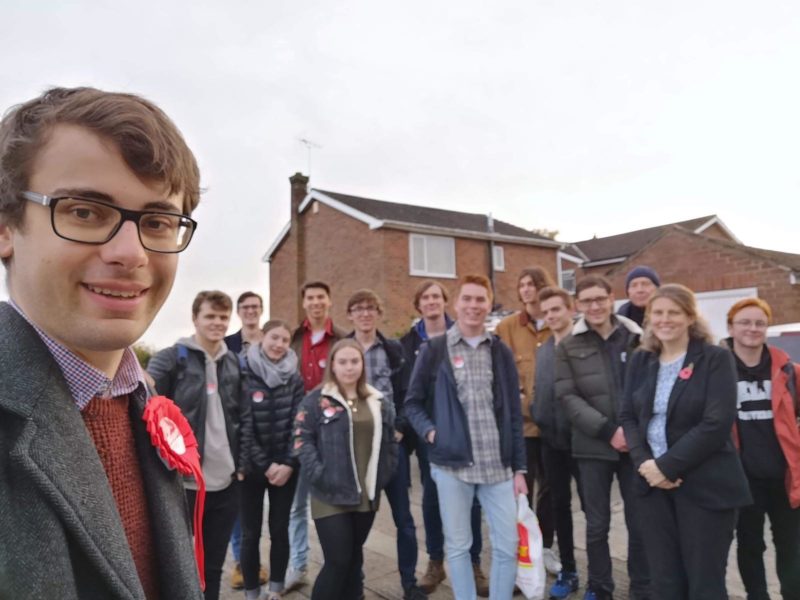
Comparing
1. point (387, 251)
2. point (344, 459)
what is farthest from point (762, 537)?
point (387, 251)

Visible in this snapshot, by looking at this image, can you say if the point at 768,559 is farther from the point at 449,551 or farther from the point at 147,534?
the point at 147,534

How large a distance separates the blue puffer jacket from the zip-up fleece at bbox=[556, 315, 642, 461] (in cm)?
47

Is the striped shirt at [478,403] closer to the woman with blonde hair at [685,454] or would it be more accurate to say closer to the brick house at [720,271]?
the woman with blonde hair at [685,454]

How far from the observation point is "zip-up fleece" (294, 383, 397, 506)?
3.47 meters

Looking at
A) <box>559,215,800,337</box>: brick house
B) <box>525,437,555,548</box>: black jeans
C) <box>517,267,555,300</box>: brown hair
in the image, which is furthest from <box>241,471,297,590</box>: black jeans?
<box>559,215,800,337</box>: brick house

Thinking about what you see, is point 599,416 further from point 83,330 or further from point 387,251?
point 387,251

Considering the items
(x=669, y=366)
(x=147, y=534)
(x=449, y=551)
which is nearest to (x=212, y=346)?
(x=449, y=551)

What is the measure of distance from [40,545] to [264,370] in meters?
3.38

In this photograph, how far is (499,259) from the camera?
2139 centimetres

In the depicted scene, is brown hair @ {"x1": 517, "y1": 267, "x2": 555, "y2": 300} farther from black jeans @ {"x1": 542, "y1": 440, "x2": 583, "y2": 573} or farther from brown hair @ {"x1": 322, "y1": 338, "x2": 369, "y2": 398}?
brown hair @ {"x1": 322, "y1": 338, "x2": 369, "y2": 398}

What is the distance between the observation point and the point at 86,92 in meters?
1.06

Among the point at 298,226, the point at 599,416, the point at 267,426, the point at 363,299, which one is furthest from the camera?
the point at 298,226

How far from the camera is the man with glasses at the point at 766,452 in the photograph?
349 centimetres

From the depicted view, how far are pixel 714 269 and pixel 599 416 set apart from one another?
13.9m
